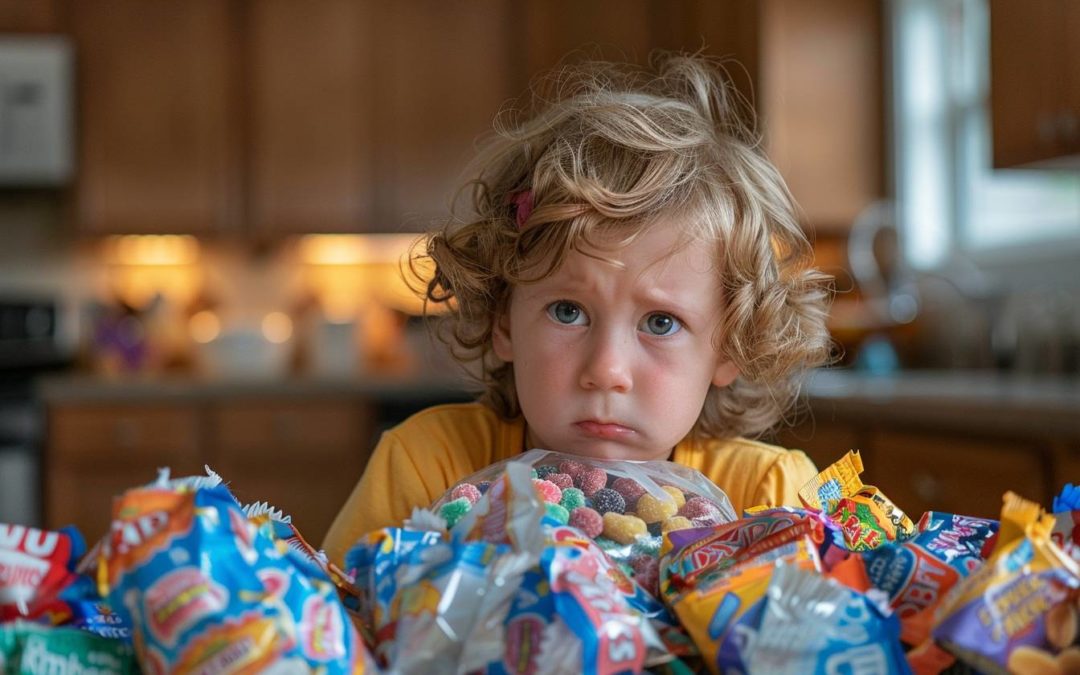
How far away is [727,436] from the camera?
1022 millimetres

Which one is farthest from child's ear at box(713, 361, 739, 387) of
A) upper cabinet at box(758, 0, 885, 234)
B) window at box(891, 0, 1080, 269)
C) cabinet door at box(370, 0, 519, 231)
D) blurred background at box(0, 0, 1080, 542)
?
cabinet door at box(370, 0, 519, 231)

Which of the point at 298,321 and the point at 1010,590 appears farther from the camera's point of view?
the point at 298,321

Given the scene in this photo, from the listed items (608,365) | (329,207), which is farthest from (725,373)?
(329,207)

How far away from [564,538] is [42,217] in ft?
15.5

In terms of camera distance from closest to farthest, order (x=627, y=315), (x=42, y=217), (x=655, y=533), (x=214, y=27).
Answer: (x=655, y=533) < (x=627, y=315) < (x=214, y=27) < (x=42, y=217)

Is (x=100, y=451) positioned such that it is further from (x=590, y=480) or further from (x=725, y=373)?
(x=590, y=480)

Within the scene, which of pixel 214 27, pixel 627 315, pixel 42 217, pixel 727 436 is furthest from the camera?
pixel 42 217

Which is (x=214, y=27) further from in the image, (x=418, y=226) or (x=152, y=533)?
(x=152, y=533)

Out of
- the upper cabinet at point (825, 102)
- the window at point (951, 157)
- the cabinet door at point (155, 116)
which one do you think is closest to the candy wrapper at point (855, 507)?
the window at point (951, 157)

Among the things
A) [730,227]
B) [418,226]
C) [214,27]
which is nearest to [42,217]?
[214,27]

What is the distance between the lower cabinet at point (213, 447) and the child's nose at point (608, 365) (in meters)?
3.18

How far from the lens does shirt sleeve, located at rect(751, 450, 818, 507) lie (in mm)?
907

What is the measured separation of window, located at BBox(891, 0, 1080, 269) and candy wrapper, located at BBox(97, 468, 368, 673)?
137 inches

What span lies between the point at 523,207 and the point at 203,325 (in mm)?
4070
